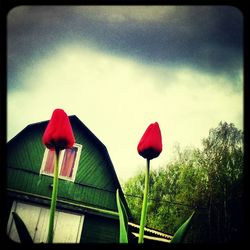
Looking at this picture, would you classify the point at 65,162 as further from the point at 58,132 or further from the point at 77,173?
the point at 58,132

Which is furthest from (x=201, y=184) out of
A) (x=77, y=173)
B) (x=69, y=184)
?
(x=69, y=184)

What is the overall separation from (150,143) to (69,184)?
4134 millimetres

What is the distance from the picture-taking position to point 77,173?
4883mm

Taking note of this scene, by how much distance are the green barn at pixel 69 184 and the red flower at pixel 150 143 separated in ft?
10.9

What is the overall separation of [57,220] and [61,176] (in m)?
0.76

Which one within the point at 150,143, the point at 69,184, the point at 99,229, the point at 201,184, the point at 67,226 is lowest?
the point at 99,229

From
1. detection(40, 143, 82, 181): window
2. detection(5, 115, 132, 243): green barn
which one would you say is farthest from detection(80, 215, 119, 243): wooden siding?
detection(40, 143, 82, 181): window

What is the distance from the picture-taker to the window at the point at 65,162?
4.54 meters

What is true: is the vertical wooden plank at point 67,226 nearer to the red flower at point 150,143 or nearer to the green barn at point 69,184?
the green barn at point 69,184

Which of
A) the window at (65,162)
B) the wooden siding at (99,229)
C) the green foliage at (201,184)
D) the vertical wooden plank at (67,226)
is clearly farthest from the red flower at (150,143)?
the green foliage at (201,184)

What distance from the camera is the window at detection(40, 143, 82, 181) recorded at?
14.9ft

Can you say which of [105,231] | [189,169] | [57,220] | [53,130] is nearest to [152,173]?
[189,169]

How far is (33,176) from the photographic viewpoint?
4.48 metres

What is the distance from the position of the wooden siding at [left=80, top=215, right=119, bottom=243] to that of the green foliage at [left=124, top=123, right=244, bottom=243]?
10.00ft
